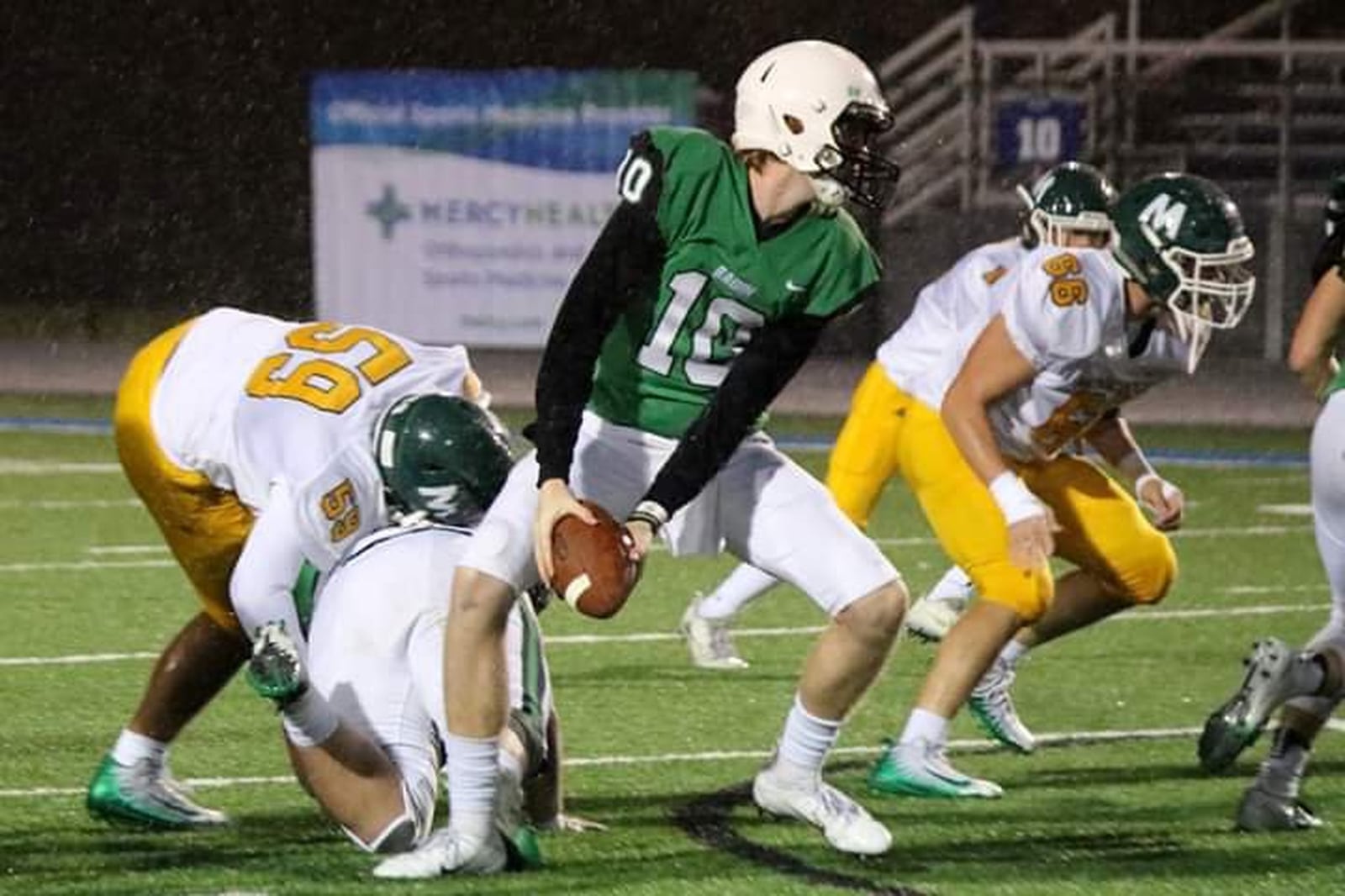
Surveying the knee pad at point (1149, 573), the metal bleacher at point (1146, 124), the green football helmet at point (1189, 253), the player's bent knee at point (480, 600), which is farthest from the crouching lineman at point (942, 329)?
the metal bleacher at point (1146, 124)

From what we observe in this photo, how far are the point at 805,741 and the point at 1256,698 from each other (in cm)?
98

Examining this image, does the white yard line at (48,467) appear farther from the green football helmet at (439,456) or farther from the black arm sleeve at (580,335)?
the black arm sleeve at (580,335)

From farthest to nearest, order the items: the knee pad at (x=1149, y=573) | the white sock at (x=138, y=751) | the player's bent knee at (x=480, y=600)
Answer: the knee pad at (x=1149, y=573) < the white sock at (x=138, y=751) < the player's bent knee at (x=480, y=600)

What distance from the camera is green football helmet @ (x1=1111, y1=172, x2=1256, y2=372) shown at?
19.4ft

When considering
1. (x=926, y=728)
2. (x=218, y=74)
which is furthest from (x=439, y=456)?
(x=218, y=74)

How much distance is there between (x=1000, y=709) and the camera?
6.80 meters

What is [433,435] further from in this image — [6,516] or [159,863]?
[6,516]

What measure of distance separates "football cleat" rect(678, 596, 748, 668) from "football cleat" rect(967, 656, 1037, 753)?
1.28 metres

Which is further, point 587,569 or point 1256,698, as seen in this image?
point 1256,698

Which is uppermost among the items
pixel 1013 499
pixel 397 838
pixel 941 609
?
pixel 1013 499

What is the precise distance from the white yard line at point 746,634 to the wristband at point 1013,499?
2.69 meters

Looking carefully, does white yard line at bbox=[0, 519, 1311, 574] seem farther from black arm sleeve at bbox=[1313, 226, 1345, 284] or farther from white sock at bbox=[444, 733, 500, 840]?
white sock at bbox=[444, 733, 500, 840]

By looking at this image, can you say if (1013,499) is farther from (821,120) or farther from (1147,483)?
(821,120)

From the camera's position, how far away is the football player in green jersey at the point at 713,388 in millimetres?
5211
